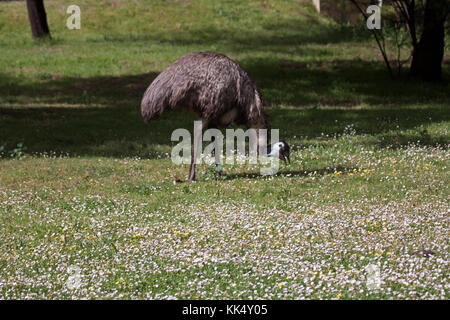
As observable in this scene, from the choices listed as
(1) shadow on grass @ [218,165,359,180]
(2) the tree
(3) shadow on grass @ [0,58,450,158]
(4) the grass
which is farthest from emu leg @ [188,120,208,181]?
(2) the tree

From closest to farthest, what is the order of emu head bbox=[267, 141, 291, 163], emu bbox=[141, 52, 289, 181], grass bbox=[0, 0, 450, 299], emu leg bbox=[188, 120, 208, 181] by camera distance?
1. grass bbox=[0, 0, 450, 299]
2. emu bbox=[141, 52, 289, 181]
3. emu leg bbox=[188, 120, 208, 181]
4. emu head bbox=[267, 141, 291, 163]

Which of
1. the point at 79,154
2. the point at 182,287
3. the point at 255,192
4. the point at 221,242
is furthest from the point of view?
the point at 79,154

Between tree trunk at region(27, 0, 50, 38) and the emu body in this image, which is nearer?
the emu body

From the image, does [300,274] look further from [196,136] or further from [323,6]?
[323,6]

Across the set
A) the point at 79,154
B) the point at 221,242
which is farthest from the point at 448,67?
the point at 221,242

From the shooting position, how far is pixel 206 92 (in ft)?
41.2

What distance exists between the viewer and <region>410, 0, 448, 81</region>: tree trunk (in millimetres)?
26203

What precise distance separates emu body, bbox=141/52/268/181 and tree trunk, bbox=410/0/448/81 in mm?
15703

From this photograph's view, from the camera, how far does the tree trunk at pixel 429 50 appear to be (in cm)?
2620

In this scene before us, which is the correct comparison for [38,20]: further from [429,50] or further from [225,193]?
[225,193]

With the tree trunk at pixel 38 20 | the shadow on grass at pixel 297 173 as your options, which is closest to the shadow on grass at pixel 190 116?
the shadow on grass at pixel 297 173

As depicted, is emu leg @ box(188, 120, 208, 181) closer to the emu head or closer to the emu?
the emu

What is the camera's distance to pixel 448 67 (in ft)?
102
